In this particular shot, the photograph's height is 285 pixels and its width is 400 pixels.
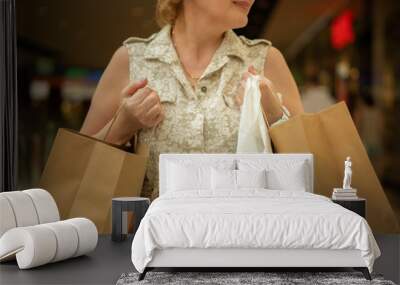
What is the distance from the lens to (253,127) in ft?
16.6

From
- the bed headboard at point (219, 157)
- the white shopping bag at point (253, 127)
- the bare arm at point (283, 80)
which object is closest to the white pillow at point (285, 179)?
the bed headboard at point (219, 157)

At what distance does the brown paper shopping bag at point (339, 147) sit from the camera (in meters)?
5.05

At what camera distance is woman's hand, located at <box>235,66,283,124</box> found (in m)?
5.17

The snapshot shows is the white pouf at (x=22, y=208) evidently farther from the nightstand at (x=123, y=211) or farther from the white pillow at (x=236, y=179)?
the white pillow at (x=236, y=179)

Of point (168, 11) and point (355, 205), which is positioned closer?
point (355, 205)

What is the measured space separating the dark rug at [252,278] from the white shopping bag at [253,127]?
4.31ft

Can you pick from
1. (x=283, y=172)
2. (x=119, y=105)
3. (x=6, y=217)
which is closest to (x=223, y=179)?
(x=283, y=172)

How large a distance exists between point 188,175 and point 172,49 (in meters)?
0.91

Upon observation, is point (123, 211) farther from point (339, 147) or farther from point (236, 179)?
point (339, 147)

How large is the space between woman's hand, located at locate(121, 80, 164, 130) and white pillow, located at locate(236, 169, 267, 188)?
725 millimetres

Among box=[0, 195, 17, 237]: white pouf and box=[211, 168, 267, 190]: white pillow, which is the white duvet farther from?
box=[211, 168, 267, 190]: white pillow

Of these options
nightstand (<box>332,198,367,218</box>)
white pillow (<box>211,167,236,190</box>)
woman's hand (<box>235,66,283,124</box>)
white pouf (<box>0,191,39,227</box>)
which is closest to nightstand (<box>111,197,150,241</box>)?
white pillow (<box>211,167,236,190</box>)

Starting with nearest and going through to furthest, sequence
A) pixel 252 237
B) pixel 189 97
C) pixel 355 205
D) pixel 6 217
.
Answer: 1. pixel 252 237
2. pixel 6 217
3. pixel 355 205
4. pixel 189 97

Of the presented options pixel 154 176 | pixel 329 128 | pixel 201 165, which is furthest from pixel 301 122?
pixel 154 176
